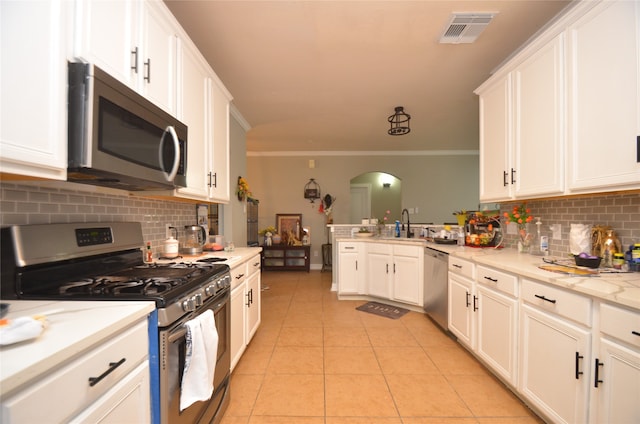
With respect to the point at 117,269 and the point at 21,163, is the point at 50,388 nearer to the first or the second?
the point at 21,163

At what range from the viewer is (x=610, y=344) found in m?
1.22

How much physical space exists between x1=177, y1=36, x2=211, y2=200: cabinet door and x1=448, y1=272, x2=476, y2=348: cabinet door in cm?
227

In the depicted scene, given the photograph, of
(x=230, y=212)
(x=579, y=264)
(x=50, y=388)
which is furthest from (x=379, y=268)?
(x=50, y=388)

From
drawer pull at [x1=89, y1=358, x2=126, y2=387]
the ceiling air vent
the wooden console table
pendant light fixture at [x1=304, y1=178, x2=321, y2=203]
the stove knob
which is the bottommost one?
the wooden console table

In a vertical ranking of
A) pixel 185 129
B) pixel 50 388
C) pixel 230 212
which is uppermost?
pixel 185 129

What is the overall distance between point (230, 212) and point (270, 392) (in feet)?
7.65

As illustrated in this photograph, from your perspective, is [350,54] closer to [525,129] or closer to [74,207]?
[525,129]

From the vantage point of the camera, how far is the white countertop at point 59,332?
619 mm

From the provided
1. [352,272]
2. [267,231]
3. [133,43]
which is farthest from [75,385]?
[267,231]

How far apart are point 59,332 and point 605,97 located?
8.34 feet

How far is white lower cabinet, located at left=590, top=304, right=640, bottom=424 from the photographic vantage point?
112 centimetres

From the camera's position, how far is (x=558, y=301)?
1.47m

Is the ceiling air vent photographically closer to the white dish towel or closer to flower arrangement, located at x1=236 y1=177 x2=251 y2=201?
the white dish towel

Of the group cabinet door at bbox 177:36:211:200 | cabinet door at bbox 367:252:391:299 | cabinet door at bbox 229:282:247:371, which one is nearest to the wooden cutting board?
cabinet door at bbox 229:282:247:371
